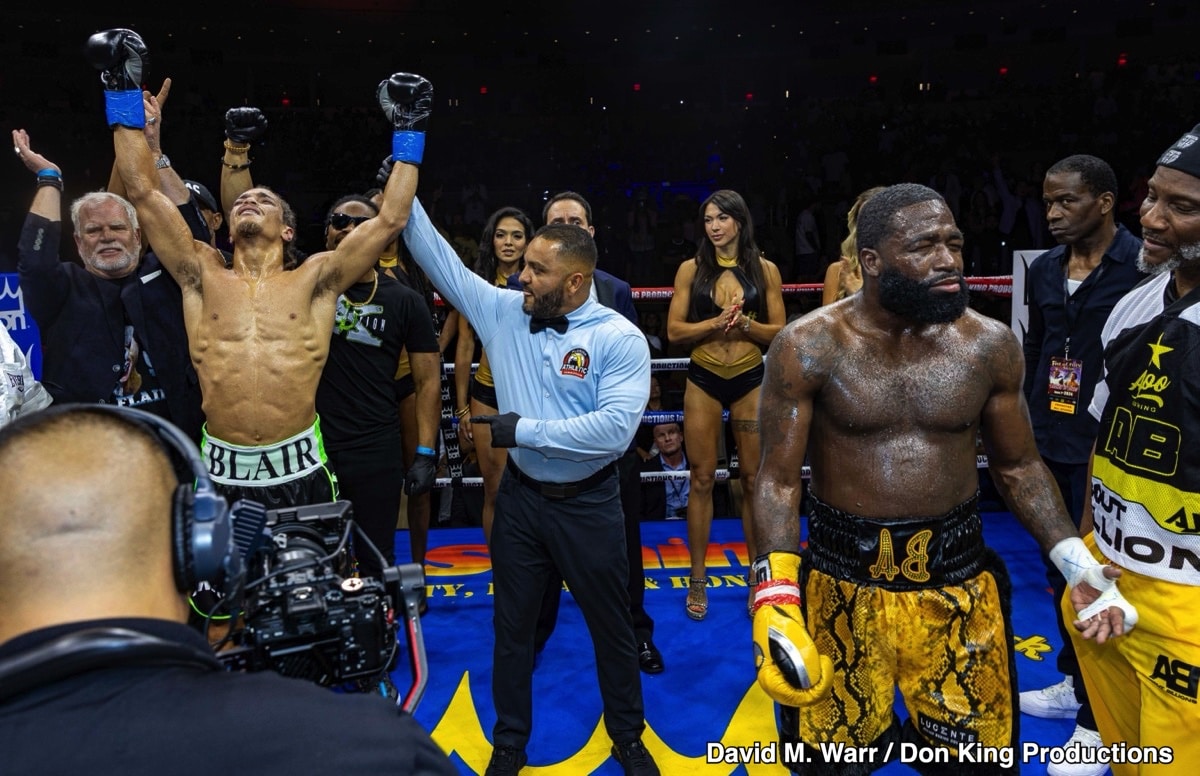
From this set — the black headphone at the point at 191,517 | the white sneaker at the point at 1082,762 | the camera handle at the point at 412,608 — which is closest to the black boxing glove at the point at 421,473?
the camera handle at the point at 412,608

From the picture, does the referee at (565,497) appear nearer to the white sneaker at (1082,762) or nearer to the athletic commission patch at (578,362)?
the athletic commission patch at (578,362)

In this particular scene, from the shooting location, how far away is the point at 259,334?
294 centimetres

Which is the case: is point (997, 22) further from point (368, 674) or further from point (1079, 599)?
point (368, 674)

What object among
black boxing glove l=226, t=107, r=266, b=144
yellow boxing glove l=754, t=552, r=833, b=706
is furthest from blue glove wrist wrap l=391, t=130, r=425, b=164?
yellow boxing glove l=754, t=552, r=833, b=706

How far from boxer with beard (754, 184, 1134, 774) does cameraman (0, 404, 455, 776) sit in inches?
52.3

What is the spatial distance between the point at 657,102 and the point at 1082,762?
11.7m

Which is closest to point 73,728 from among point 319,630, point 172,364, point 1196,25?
point 319,630

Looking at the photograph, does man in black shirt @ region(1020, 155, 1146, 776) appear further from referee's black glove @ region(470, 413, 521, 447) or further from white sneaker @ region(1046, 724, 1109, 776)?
referee's black glove @ region(470, 413, 521, 447)

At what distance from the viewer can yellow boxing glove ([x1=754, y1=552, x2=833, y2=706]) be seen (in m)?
1.83

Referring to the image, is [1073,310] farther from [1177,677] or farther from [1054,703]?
[1177,677]

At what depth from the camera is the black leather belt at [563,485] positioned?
264 cm

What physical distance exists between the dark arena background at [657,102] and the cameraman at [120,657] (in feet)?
20.6

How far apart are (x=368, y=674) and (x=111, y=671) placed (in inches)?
22.6

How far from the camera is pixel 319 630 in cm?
129
